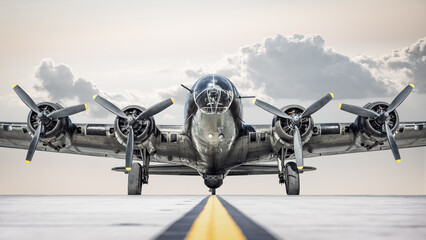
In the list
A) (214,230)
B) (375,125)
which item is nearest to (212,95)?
(375,125)

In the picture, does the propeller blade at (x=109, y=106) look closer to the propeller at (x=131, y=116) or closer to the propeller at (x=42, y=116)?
the propeller at (x=131, y=116)

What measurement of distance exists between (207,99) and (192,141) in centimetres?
365

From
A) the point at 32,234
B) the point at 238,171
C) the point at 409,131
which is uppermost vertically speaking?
the point at 409,131

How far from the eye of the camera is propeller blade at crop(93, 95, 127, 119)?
23.2 m

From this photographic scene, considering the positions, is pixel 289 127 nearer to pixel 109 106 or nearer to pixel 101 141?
pixel 109 106

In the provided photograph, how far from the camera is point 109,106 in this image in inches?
931

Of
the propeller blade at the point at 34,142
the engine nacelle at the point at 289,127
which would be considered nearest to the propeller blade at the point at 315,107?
the engine nacelle at the point at 289,127

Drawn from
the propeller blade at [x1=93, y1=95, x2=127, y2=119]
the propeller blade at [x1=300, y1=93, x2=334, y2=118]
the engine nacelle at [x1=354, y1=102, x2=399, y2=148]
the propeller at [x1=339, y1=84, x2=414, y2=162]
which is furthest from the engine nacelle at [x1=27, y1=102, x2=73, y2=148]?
the engine nacelle at [x1=354, y1=102, x2=399, y2=148]

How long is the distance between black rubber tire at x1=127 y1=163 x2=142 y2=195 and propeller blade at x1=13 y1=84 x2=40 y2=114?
5240 millimetres

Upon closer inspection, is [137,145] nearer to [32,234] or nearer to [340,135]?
[340,135]

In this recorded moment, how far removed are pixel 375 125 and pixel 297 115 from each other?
4.00 meters

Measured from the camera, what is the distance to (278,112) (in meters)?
23.4

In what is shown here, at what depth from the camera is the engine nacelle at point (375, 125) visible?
24.0 metres

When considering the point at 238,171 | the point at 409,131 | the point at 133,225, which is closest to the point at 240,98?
the point at 238,171
